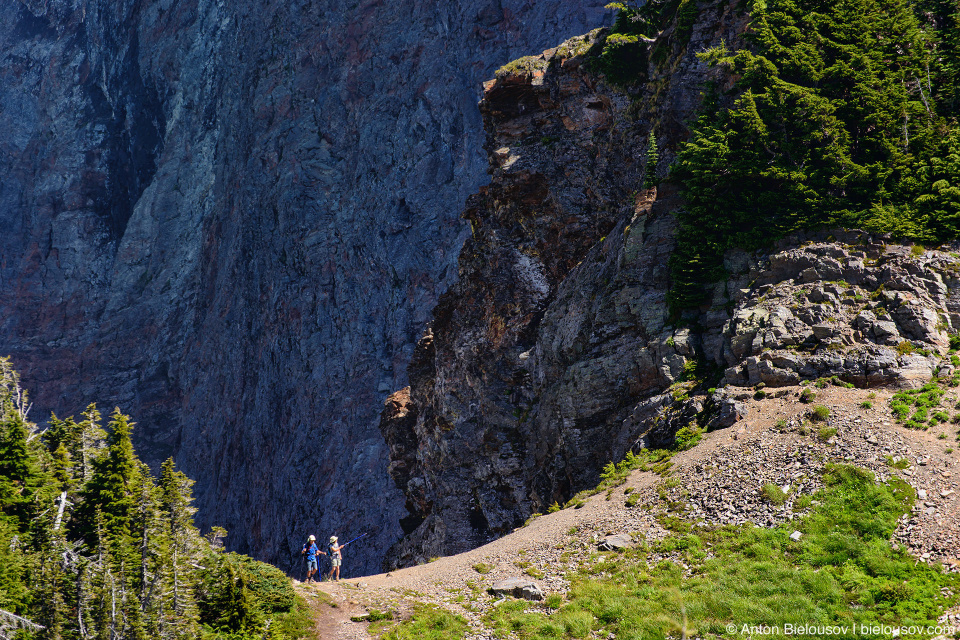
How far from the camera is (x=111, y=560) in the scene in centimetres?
2198

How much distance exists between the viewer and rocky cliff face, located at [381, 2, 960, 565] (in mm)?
28844

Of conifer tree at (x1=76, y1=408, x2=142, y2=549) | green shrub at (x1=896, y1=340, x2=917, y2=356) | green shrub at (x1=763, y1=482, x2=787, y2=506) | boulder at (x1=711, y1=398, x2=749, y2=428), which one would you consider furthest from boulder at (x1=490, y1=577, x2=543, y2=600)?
green shrub at (x1=896, y1=340, x2=917, y2=356)

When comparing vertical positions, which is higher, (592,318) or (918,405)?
(592,318)

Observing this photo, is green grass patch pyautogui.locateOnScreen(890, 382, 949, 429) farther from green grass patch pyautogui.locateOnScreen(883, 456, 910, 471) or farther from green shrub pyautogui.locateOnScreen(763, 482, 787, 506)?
green shrub pyautogui.locateOnScreen(763, 482, 787, 506)

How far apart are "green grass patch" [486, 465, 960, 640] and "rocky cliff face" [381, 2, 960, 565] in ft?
18.7

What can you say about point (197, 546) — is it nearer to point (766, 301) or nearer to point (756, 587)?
point (756, 587)

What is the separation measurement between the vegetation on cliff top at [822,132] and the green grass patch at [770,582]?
11645 mm

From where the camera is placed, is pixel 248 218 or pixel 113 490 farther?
pixel 248 218

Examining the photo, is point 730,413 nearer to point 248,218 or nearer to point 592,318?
point 592,318

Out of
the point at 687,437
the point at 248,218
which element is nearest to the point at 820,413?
the point at 687,437

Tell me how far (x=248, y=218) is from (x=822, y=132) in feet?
243

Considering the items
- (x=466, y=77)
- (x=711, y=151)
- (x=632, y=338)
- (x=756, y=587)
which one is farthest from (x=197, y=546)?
(x=466, y=77)

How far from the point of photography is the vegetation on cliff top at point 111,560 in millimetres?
20219

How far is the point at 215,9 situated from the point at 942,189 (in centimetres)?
10386
